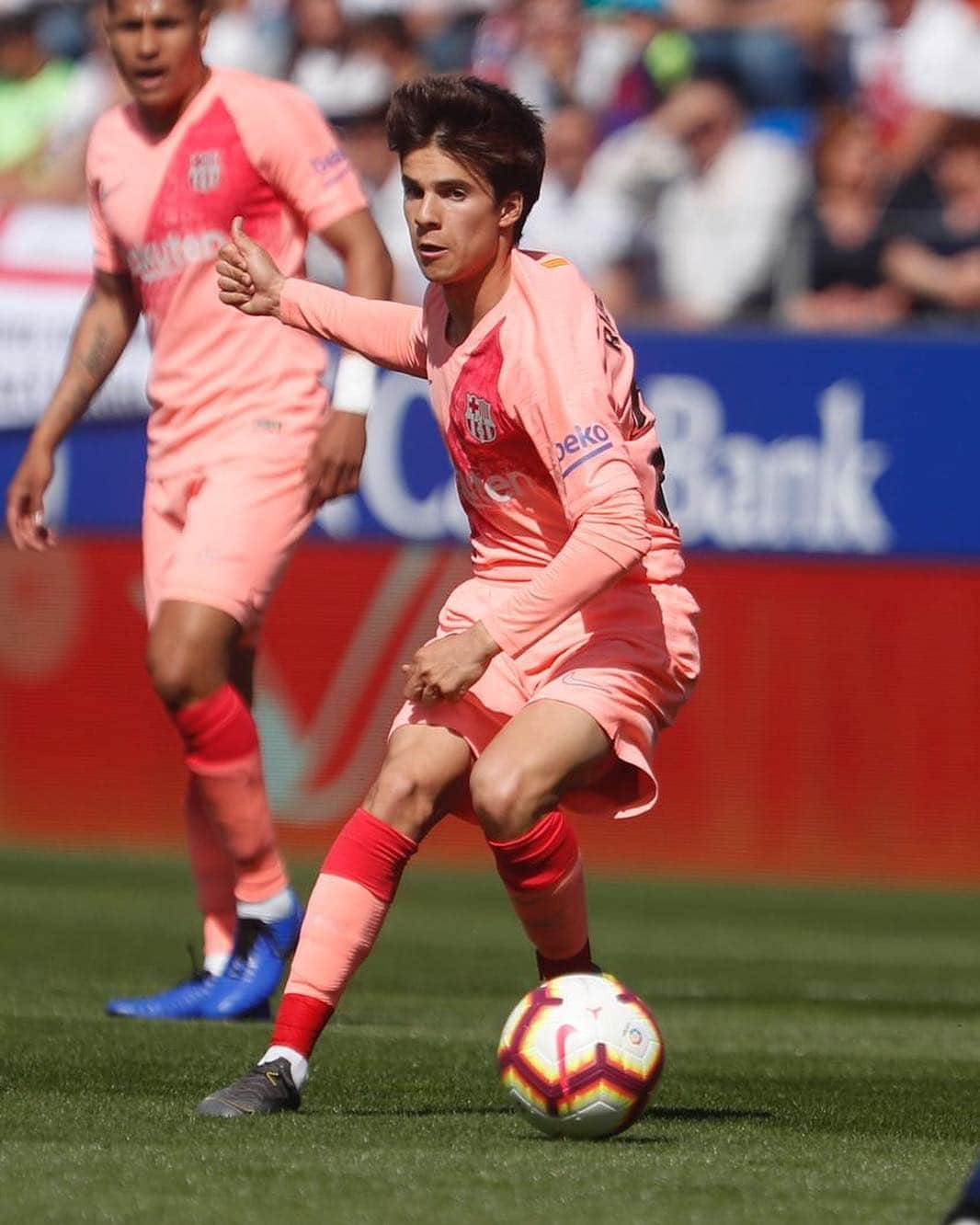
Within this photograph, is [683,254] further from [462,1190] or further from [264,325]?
[462,1190]

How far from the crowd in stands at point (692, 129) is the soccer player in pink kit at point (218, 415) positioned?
5.40m

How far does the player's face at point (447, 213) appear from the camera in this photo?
16.2 ft

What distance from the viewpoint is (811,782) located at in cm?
1225

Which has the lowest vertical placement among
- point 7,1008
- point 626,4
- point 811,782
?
point 811,782

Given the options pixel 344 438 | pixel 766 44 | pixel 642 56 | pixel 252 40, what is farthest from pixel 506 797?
pixel 252 40

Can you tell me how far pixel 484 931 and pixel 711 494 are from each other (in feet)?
11.6

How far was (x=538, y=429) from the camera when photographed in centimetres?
485

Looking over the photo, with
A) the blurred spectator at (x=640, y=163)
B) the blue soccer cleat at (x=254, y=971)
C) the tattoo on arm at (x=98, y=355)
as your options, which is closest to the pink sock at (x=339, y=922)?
the blue soccer cleat at (x=254, y=971)

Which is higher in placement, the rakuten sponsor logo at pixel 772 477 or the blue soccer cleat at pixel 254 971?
the blue soccer cleat at pixel 254 971

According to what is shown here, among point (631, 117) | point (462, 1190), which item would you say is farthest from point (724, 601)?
point (462, 1190)

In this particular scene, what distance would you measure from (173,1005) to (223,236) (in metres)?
2.01

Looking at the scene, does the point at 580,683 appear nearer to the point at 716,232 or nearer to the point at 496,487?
the point at 496,487

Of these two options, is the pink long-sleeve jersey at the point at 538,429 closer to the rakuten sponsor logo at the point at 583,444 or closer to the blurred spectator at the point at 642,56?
the rakuten sponsor logo at the point at 583,444

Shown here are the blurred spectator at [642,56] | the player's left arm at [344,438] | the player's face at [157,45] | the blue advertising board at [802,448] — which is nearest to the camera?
the player's left arm at [344,438]
